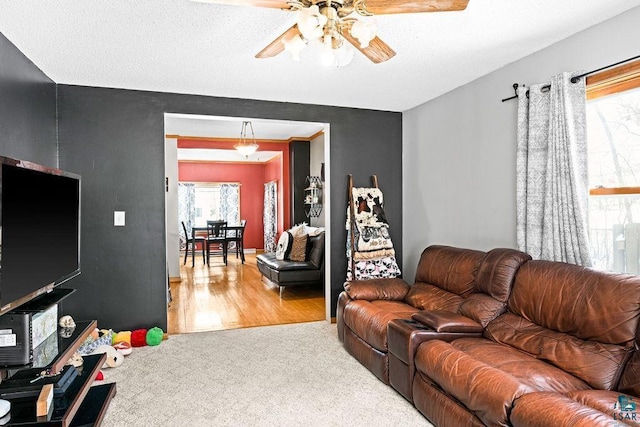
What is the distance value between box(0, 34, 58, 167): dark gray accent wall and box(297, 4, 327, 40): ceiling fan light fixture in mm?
2223

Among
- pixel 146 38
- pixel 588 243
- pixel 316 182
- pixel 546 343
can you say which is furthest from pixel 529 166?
pixel 316 182

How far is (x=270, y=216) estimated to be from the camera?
1048 centimetres

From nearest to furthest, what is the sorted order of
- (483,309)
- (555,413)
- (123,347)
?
(555,413) → (483,309) → (123,347)

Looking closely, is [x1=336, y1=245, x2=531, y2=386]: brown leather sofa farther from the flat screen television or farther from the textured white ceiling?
the flat screen television

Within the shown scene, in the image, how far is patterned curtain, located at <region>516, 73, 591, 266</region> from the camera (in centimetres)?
264

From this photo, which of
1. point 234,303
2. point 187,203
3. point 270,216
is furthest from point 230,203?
point 234,303

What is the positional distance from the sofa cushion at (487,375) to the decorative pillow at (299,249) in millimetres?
3786

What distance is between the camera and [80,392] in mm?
2178

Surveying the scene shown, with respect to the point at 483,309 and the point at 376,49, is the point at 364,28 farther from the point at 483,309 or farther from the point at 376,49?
the point at 483,309

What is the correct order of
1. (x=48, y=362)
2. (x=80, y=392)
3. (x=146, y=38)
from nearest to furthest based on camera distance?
(x=48, y=362) < (x=80, y=392) < (x=146, y=38)

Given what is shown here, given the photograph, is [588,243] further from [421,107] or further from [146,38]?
[146,38]

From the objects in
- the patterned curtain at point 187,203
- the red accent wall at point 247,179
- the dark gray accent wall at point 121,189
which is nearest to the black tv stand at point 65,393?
the dark gray accent wall at point 121,189

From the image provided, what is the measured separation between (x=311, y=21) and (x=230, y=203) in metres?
10.4

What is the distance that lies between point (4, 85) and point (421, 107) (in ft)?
12.3
